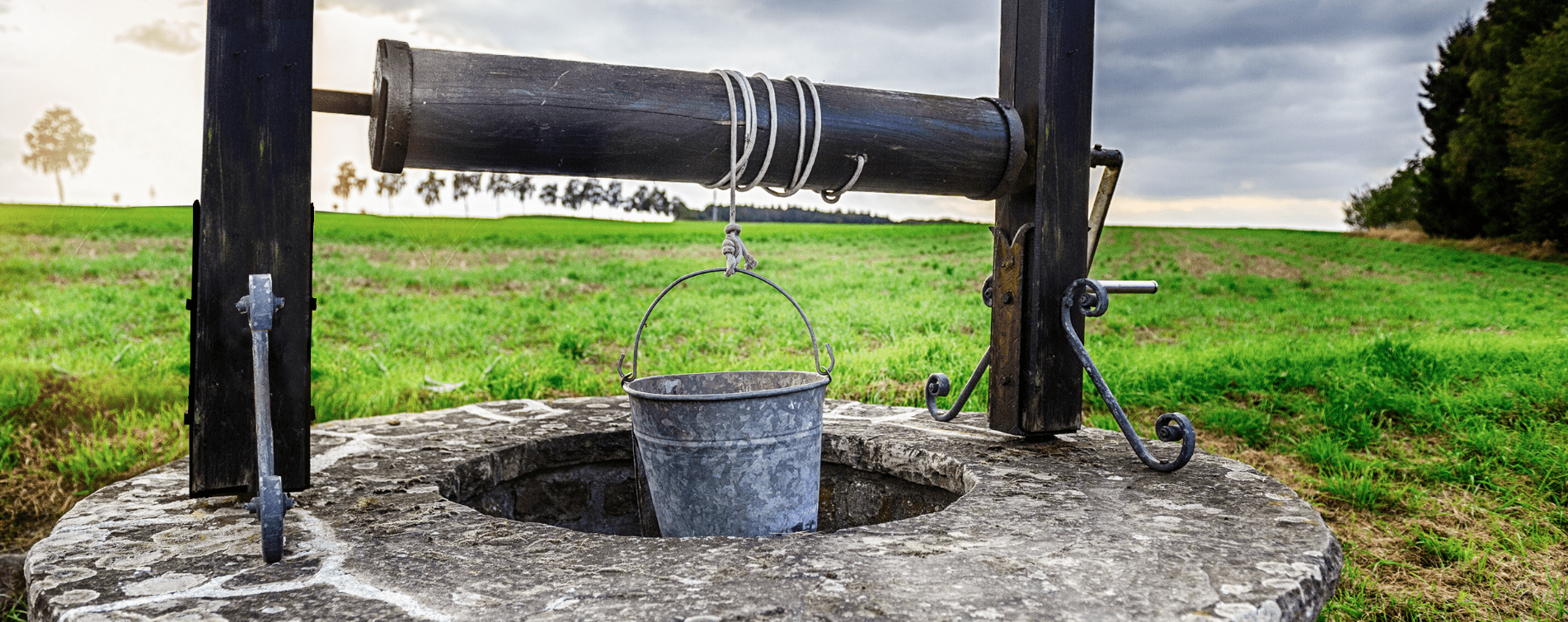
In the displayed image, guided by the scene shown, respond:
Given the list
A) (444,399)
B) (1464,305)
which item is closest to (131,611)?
(444,399)

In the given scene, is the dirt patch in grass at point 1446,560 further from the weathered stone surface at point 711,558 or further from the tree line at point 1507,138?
the tree line at point 1507,138

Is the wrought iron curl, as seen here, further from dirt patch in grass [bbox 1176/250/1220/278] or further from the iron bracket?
dirt patch in grass [bbox 1176/250/1220/278]

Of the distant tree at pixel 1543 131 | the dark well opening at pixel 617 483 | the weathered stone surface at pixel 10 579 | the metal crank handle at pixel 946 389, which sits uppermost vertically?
the distant tree at pixel 1543 131

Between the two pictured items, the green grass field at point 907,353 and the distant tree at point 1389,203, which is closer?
the green grass field at point 907,353

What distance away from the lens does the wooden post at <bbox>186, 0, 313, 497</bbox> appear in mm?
2133

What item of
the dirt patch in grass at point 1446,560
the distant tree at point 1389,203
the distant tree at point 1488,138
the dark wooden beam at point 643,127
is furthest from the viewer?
the distant tree at point 1389,203

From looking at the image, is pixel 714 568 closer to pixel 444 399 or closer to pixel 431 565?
pixel 431 565

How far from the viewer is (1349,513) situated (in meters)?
4.20

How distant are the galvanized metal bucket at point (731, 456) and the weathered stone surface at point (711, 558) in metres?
0.51

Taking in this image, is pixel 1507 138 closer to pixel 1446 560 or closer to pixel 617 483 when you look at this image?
pixel 1446 560

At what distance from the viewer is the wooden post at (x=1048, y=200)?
9.64 ft

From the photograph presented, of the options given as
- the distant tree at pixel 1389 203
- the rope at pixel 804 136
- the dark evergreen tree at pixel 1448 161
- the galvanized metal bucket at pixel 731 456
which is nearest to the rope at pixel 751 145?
the rope at pixel 804 136

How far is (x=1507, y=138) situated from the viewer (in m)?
10.0

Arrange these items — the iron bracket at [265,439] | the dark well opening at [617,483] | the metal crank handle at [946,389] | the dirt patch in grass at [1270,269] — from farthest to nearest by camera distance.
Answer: the dirt patch in grass at [1270,269] < the metal crank handle at [946,389] < the dark well opening at [617,483] < the iron bracket at [265,439]
